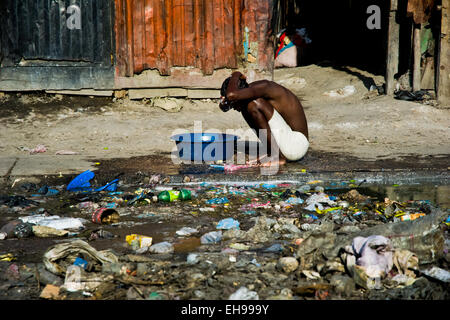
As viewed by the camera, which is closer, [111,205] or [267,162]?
[111,205]

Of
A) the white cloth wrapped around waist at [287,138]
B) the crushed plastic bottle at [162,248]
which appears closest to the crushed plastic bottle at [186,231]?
the crushed plastic bottle at [162,248]

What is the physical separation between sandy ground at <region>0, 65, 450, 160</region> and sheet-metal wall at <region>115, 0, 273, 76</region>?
67 cm

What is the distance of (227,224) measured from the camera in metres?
4.16

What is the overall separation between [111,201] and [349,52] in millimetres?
9135

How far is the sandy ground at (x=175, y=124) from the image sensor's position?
274 inches

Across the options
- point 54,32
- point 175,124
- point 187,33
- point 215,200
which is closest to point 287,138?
point 215,200

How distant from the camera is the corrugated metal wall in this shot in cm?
872

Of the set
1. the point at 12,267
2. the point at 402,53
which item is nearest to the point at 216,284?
the point at 12,267

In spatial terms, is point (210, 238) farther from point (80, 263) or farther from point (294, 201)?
point (294, 201)

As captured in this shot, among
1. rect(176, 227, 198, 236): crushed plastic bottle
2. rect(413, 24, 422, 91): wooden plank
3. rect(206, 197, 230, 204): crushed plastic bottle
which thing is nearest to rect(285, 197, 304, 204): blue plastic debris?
rect(206, 197, 230, 204): crushed plastic bottle

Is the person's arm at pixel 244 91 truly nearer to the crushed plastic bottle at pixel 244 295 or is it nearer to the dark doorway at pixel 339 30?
the crushed plastic bottle at pixel 244 295

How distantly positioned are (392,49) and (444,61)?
91cm

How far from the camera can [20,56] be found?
8.79 meters

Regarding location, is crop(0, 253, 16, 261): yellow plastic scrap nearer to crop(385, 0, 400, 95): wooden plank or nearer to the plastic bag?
the plastic bag
